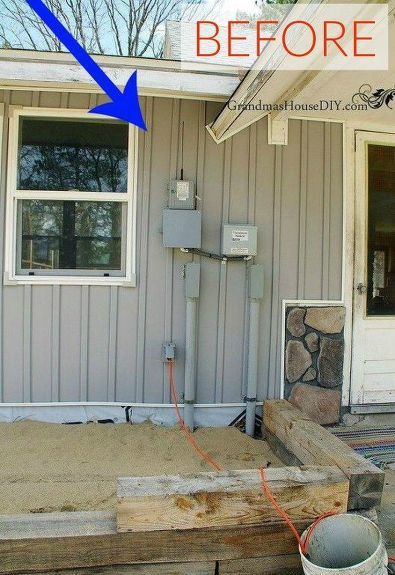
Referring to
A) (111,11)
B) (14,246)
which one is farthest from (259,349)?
(111,11)

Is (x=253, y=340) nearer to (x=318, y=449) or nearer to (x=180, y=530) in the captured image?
(x=318, y=449)

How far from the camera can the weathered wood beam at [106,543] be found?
145cm

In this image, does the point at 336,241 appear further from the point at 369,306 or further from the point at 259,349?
the point at 259,349

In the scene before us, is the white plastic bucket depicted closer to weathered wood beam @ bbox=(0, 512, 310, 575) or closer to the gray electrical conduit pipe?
weathered wood beam @ bbox=(0, 512, 310, 575)

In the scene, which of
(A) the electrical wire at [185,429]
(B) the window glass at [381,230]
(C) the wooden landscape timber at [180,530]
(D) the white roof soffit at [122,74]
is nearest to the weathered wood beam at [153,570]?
(C) the wooden landscape timber at [180,530]

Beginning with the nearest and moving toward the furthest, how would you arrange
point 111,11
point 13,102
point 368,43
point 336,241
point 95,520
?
point 95,520
point 368,43
point 13,102
point 336,241
point 111,11

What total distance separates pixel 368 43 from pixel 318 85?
1.85 feet

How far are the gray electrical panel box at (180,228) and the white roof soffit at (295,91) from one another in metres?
0.61

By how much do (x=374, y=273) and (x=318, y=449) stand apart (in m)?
1.59

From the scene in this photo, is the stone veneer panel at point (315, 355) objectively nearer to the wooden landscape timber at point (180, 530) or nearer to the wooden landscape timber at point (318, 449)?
the wooden landscape timber at point (318, 449)

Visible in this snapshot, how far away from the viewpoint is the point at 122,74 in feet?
7.84

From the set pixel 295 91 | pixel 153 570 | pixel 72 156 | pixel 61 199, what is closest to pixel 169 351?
pixel 61 199

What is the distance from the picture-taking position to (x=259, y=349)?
2973 millimetres

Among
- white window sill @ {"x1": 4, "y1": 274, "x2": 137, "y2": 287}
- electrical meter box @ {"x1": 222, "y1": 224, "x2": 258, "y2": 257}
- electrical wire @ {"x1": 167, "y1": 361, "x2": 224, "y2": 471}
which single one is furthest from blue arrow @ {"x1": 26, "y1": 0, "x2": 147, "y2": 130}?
electrical wire @ {"x1": 167, "y1": 361, "x2": 224, "y2": 471}
